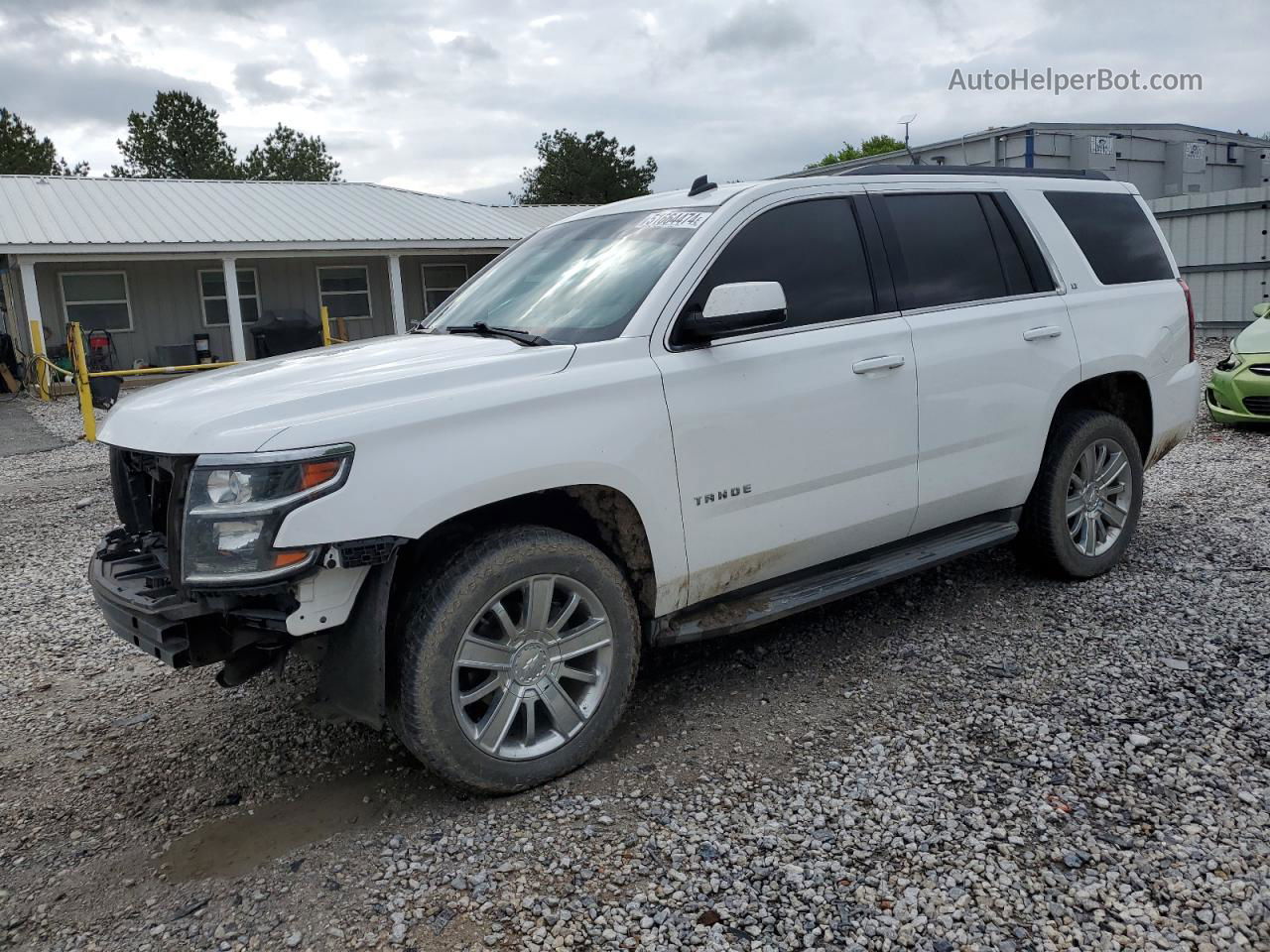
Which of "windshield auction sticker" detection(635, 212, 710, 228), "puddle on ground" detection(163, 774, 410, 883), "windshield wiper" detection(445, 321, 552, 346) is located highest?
"windshield auction sticker" detection(635, 212, 710, 228)

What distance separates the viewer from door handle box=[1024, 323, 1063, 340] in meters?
4.53

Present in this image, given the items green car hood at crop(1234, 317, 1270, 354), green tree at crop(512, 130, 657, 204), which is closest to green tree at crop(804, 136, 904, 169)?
green tree at crop(512, 130, 657, 204)

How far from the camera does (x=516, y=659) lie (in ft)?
10.6

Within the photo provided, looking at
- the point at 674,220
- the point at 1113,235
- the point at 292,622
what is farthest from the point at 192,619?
the point at 1113,235

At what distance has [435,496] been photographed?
2959mm

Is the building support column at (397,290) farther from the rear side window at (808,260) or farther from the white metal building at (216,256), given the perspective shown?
the rear side window at (808,260)

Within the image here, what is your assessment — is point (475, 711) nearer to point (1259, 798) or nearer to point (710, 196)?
point (710, 196)

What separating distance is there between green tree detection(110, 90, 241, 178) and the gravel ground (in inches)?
2355

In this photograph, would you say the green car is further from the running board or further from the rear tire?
the running board

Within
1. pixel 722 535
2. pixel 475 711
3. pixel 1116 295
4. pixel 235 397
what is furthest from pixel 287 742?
pixel 1116 295

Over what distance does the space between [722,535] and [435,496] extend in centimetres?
112

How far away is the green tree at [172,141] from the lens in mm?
56656

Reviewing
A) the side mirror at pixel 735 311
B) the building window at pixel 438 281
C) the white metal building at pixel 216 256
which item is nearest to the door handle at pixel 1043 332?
the side mirror at pixel 735 311

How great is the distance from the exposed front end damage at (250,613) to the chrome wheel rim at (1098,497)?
351 centimetres
